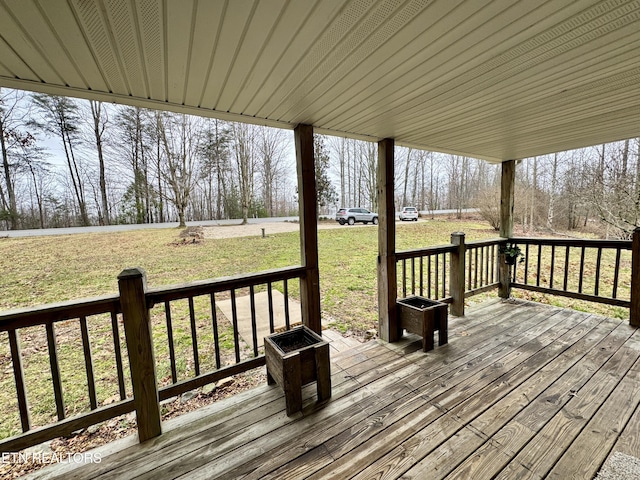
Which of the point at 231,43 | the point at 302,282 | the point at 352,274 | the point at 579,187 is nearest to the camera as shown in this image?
the point at 231,43

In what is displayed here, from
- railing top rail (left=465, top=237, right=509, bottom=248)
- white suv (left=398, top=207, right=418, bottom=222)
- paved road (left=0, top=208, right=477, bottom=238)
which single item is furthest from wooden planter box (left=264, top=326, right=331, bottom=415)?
white suv (left=398, top=207, right=418, bottom=222)

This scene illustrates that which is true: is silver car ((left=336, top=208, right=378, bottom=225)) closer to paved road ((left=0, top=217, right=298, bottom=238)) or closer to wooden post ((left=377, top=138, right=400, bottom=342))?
paved road ((left=0, top=217, right=298, bottom=238))

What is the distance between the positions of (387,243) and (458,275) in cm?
130

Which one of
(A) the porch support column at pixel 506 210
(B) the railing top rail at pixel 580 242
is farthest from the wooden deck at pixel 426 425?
(A) the porch support column at pixel 506 210

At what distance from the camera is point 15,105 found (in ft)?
18.7

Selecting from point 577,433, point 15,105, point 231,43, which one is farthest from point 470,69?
point 15,105

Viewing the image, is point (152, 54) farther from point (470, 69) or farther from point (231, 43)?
point (470, 69)

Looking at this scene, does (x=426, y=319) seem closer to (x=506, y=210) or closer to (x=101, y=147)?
(x=506, y=210)

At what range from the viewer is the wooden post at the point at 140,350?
61.4 inches

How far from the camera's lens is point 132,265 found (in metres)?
6.54

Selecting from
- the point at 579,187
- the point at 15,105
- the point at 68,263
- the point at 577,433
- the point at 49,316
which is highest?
the point at 15,105

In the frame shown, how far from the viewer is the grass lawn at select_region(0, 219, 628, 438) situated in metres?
2.56

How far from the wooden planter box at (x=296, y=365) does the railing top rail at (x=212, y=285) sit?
0.49 metres

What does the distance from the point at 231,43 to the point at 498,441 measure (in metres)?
2.58
